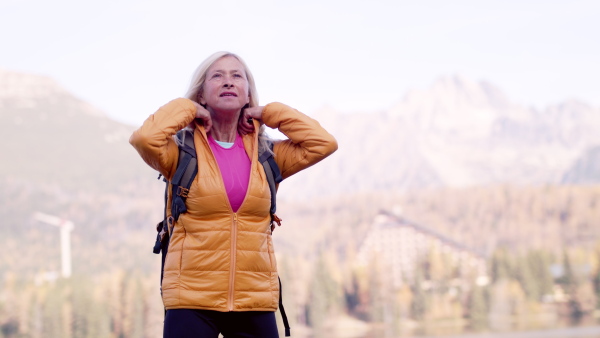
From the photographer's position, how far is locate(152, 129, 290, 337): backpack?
9.80 ft

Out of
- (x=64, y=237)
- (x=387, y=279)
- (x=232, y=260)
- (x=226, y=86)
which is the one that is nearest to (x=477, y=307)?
(x=387, y=279)

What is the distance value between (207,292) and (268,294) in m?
0.22

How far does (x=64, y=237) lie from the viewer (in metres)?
130

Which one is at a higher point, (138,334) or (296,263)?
(296,263)

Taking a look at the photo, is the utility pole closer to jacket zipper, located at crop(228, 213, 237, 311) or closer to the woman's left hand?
the woman's left hand

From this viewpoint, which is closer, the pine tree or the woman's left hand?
the woman's left hand

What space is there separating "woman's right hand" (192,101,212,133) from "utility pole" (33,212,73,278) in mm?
109494

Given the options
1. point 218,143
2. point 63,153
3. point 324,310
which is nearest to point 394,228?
point 324,310

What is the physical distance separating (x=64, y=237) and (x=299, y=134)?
433 feet

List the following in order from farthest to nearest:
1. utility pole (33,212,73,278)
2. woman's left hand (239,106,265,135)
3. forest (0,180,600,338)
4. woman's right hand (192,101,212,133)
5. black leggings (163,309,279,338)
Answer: utility pole (33,212,73,278), forest (0,180,600,338), woman's left hand (239,106,265,135), woman's right hand (192,101,212,133), black leggings (163,309,279,338)

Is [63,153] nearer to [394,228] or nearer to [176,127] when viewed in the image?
[394,228]

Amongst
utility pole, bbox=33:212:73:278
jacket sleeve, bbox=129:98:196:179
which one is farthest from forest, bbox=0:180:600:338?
jacket sleeve, bbox=129:98:196:179

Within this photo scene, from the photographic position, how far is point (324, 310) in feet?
278

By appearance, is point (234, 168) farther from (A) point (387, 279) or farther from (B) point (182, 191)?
(A) point (387, 279)
